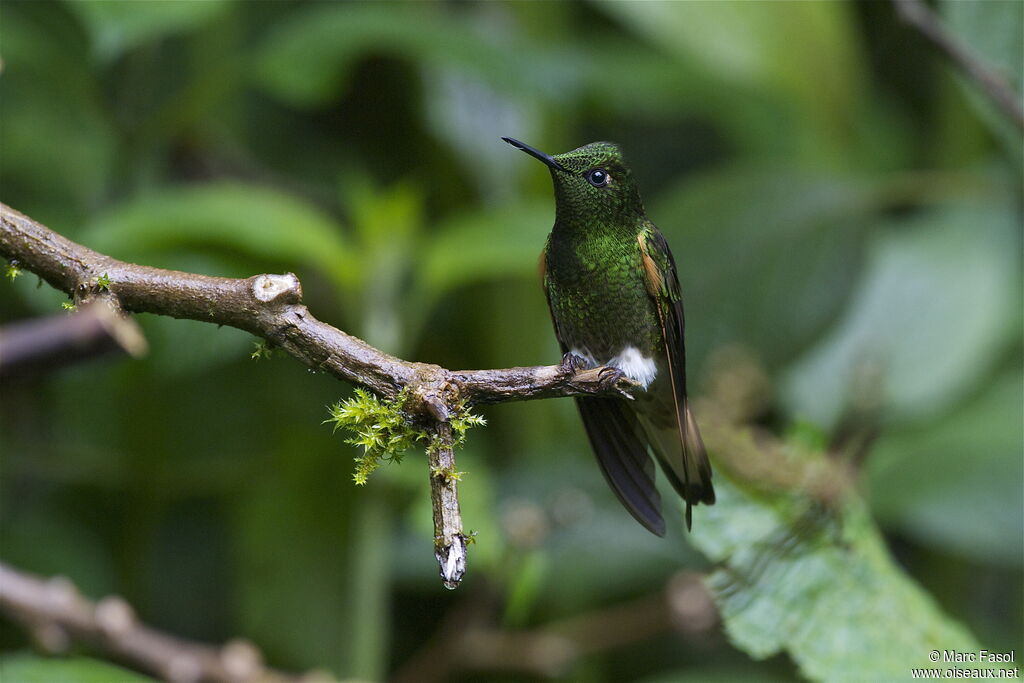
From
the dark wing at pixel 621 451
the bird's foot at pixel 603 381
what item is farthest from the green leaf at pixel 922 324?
the bird's foot at pixel 603 381

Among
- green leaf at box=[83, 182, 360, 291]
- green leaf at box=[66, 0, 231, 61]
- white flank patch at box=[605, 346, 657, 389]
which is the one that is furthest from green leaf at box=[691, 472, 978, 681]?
green leaf at box=[66, 0, 231, 61]

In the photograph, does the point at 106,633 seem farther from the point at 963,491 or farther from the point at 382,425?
the point at 963,491

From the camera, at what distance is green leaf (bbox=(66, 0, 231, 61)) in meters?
1.91

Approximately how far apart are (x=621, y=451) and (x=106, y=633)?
1.03 metres

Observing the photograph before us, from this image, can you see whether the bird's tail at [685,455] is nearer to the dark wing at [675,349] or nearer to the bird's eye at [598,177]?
the dark wing at [675,349]

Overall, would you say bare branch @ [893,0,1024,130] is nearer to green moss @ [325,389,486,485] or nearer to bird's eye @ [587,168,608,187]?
bird's eye @ [587,168,608,187]

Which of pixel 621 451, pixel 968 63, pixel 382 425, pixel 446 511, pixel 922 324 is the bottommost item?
pixel 446 511

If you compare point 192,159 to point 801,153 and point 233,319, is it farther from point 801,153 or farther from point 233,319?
point 233,319

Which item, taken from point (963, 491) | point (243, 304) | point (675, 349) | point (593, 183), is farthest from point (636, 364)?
point (963, 491)

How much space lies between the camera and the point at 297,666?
99.8 inches

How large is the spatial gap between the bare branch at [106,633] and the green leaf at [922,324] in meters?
1.87

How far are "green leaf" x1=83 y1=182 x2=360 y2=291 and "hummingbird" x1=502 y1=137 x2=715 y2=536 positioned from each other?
808 millimetres

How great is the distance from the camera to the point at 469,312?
10.6ft

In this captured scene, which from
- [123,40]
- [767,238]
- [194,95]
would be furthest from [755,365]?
[194,95]
